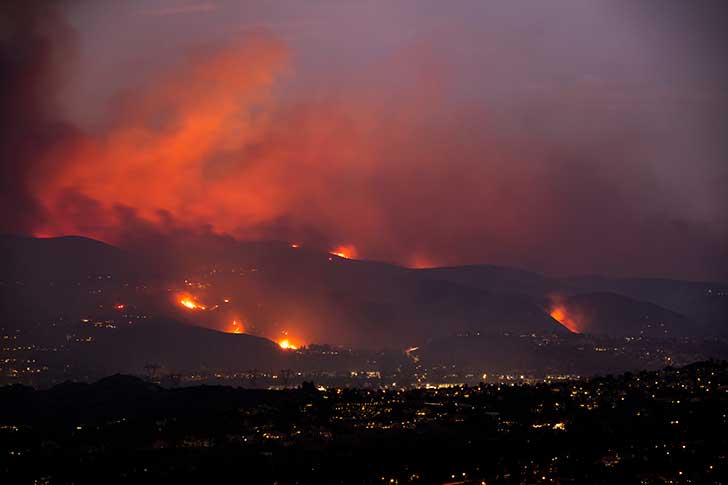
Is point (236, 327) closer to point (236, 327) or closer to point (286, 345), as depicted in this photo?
point (236, 327)

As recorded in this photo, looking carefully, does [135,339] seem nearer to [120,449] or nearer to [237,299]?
[237,299]

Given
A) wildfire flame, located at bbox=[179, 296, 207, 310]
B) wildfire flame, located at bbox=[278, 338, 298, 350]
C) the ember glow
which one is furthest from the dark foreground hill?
wildfire flame, located at bbox=[179, 296, 207, 310]

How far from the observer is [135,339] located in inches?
5719

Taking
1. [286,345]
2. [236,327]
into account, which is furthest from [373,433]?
[236,327]

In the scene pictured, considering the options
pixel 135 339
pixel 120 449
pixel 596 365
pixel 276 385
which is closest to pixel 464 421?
pixel 120 449

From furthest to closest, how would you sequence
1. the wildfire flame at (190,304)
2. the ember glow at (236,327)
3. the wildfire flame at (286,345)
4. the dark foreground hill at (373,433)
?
the wildfire flame at (190,304), the ember glow at (236,327), the wildfire flame at (286,345), the dark foreground hill at (373,433)

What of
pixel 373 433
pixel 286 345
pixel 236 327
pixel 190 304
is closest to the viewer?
pixel 373 433

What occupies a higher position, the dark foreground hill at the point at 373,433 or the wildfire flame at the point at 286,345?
the wildfire flame at the point at 286,345

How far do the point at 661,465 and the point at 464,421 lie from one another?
2159 cm

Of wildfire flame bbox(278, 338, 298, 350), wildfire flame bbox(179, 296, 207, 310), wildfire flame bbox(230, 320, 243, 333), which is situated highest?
wildfire flame bbox(179, 296, 207, 310)

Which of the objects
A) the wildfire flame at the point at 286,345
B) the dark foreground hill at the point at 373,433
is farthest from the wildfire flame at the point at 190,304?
the dark foreground hill at the point at 373,433

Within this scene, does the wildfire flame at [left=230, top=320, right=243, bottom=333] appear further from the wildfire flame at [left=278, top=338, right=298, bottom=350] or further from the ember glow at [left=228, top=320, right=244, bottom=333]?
the wildfire flame at [left=278, top=338, right=298, bottom=350]

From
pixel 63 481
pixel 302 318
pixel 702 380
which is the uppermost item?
pixel 302 318

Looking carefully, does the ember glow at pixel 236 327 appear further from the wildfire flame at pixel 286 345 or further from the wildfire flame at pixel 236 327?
the wildfire flame at pixel 286 345
